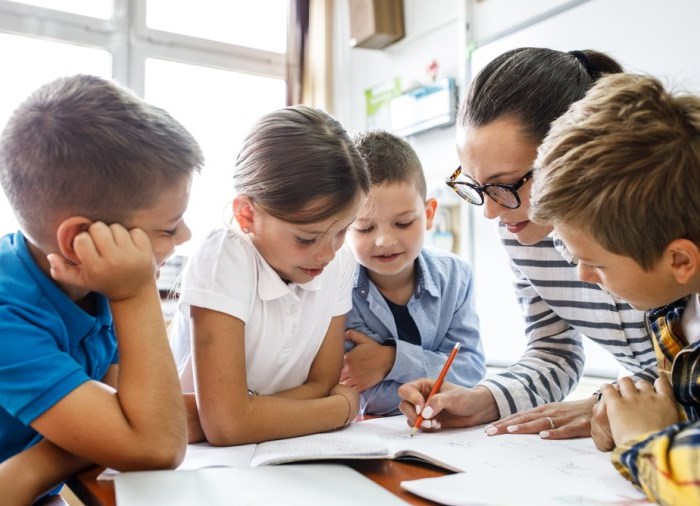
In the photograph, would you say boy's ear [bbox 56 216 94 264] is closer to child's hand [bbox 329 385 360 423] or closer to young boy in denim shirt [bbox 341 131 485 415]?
child's hand [bbox 329 385 360 423]

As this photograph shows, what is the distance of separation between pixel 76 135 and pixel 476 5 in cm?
202

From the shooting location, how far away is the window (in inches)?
108

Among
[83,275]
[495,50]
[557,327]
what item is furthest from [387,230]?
[495,50]

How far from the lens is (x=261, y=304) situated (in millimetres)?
1053

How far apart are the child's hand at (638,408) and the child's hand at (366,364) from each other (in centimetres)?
49

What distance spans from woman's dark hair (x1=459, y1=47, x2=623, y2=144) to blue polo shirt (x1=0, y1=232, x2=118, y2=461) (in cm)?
66

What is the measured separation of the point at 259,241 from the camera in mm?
1062

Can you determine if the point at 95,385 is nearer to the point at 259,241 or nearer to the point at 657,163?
the point at 259,241

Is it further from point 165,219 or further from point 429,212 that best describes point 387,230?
point 165,219

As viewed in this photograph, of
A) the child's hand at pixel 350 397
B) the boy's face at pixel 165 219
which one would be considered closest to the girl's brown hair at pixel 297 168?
the boy's face at pixel 165 219

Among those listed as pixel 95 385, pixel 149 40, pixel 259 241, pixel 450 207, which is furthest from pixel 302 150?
pixel 149 40

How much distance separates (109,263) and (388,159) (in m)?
0.72

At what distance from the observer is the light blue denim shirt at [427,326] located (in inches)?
48.8

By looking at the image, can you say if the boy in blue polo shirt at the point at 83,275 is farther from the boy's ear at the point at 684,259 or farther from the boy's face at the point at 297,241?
the boy's ear at the point at 684,259
